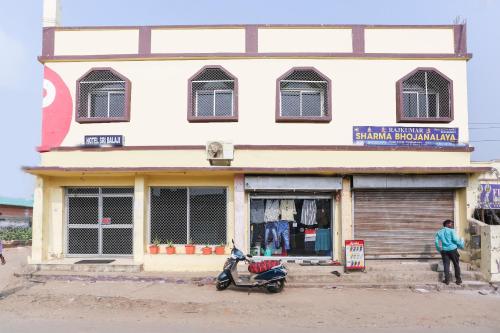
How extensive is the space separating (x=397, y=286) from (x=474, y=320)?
2.78m

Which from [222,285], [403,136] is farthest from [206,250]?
[403,136]

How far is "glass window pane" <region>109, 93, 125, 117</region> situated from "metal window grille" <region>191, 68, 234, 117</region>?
2117 millimetres

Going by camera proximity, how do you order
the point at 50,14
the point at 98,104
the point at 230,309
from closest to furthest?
the point at 230,309
the point at 98,104
the point at 50,14

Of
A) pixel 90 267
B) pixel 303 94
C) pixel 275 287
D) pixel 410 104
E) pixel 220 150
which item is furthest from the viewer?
pixel 303 94

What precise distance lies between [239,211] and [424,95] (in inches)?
248

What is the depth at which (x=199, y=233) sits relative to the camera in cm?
1220

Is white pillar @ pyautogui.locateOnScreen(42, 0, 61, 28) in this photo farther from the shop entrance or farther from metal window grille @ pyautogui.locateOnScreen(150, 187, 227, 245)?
the shop entrance

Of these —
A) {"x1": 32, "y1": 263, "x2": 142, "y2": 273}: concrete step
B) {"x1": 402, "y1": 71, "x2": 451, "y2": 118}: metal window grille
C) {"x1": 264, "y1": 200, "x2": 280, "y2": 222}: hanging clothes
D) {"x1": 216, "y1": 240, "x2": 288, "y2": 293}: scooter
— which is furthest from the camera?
{"x1": 402, "y1": 71, "x2": 451, "y2": 118}: metal window grille

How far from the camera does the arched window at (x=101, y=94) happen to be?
40.7ft

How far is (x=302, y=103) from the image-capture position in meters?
12.4

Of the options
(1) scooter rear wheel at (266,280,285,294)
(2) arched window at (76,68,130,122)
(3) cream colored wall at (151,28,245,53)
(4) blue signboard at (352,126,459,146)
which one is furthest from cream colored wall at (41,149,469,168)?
(1) scooter rear wheel at (266,280,285,294)

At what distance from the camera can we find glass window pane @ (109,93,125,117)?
12.5 meters

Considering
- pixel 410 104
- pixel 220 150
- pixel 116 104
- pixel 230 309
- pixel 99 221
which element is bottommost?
pixel 230 309

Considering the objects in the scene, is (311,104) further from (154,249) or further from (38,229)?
(38,229)
